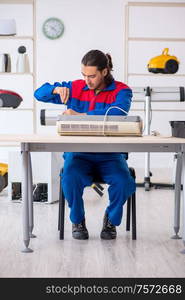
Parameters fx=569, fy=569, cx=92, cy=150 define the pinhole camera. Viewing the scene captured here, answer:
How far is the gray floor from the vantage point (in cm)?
263

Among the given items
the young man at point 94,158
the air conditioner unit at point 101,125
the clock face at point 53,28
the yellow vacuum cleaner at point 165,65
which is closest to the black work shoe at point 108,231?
the young man at point 94,158

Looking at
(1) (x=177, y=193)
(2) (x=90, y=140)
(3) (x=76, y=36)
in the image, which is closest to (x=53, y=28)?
(3) (x=76, y=36)

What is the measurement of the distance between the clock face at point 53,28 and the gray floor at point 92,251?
11.9 feet

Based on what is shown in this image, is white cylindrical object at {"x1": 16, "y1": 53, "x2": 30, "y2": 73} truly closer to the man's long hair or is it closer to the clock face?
the clock face

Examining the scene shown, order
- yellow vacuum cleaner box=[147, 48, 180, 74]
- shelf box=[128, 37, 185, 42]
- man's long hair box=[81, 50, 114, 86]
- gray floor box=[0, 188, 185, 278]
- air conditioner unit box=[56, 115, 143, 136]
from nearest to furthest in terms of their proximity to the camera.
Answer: gray floor box=[0, 188, 185, 278]
air conditioner unit box=[56, 115, 143, 136]
man's long hair box=[81, 50, 114, 86]
yellow vacuum cleaner box=[147, 48, 180, 74]
shelf box=[128, 37, 185, 42]

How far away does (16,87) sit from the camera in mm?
7441

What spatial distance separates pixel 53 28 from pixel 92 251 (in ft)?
15.8

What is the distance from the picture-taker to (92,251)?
9.92 ft

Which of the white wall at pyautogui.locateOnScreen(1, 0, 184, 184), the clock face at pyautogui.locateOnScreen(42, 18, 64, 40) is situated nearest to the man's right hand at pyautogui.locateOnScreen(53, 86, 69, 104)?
the white wall at pyautogui.locateOnScreen(1, 0, 184, 184)

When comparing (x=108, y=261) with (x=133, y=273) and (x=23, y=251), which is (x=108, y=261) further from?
(x=23, y=251)

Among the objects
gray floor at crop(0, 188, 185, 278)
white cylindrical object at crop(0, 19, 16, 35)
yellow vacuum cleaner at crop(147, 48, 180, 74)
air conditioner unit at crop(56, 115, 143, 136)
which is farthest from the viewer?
yellow vacuum cleaner at crop(147, 48, 180, 74)

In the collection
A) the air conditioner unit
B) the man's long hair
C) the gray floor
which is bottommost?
the gray floor

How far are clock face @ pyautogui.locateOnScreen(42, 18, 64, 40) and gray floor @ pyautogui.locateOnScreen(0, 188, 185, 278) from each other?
364cm

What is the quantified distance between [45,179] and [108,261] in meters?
1.80
